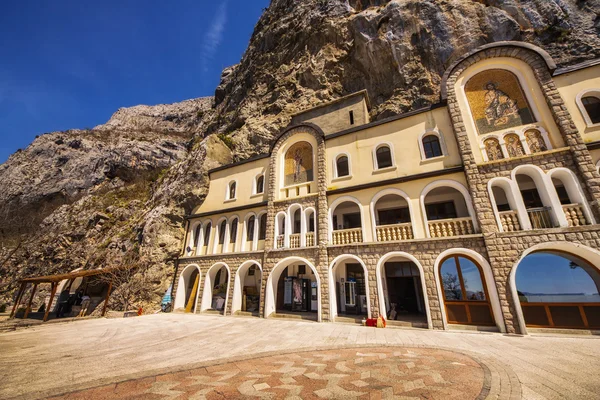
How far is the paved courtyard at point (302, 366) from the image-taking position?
148 inches

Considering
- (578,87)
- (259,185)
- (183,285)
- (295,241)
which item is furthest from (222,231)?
(578,87)

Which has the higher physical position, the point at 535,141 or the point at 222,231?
the point at 535,141

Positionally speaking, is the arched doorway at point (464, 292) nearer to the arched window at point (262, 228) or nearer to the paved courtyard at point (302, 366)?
the paved courtyard at point (302, 366)

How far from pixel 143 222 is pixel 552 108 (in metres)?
27.7

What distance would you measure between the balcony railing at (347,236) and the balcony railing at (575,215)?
323 inches

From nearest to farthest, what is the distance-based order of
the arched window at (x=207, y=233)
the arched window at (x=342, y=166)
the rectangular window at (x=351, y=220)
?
1. the arched window at (x=342, y=166)
2. the rectangular window at (x=351, y=220)
3. the arched window at (x=207, y=233)

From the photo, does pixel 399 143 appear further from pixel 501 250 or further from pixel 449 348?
pixel 449 348

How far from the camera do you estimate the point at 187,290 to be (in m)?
18.3

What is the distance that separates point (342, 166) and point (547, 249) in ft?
33.3

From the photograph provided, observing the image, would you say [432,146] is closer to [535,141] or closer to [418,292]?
[535,141]

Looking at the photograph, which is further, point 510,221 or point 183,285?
point 183,285

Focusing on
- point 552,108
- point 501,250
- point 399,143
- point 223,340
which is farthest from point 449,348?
point 552,108

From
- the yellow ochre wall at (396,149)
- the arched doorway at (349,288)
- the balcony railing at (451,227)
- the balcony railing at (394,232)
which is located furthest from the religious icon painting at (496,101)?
the arched doorway at (349,288)

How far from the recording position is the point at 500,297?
9.17 meters
